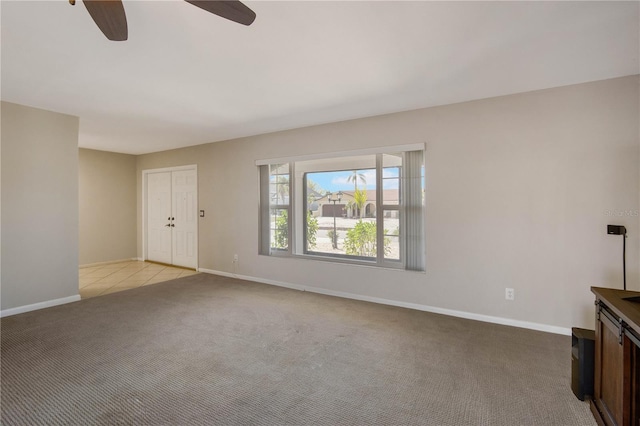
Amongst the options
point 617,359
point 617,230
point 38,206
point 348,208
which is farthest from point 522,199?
point 38,206

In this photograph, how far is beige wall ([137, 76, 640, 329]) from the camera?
278cm

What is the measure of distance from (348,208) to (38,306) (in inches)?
165

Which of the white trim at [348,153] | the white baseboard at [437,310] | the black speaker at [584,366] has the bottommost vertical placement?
the white baseboard at [437,310]

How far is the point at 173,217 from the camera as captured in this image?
20.9 ft

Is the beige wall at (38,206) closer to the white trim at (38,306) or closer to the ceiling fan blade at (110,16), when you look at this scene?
the white trim at (38,306)

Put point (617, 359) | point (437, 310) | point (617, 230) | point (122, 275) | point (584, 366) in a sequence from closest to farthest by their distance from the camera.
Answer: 1. point (617, 359)
2. point (584, 366)
3. point (617, 230)
4. point (437, 310)
5. point (122, 275)

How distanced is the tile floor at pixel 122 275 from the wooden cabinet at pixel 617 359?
542cm

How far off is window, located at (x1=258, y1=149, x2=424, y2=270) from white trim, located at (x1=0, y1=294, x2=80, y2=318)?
8.45ft

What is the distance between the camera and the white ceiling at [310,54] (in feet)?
6.19

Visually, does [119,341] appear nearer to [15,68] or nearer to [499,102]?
[15,68]

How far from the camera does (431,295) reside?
361cm

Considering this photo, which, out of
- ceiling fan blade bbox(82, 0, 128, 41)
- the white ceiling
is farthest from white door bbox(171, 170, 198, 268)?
ceiling fan blade bbox(82, 0, 128, 41)

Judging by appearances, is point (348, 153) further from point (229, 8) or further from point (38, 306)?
point (38, 306)

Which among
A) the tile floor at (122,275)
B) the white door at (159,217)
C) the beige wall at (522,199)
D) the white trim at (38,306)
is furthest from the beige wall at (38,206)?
the beige wall at (522,199)
